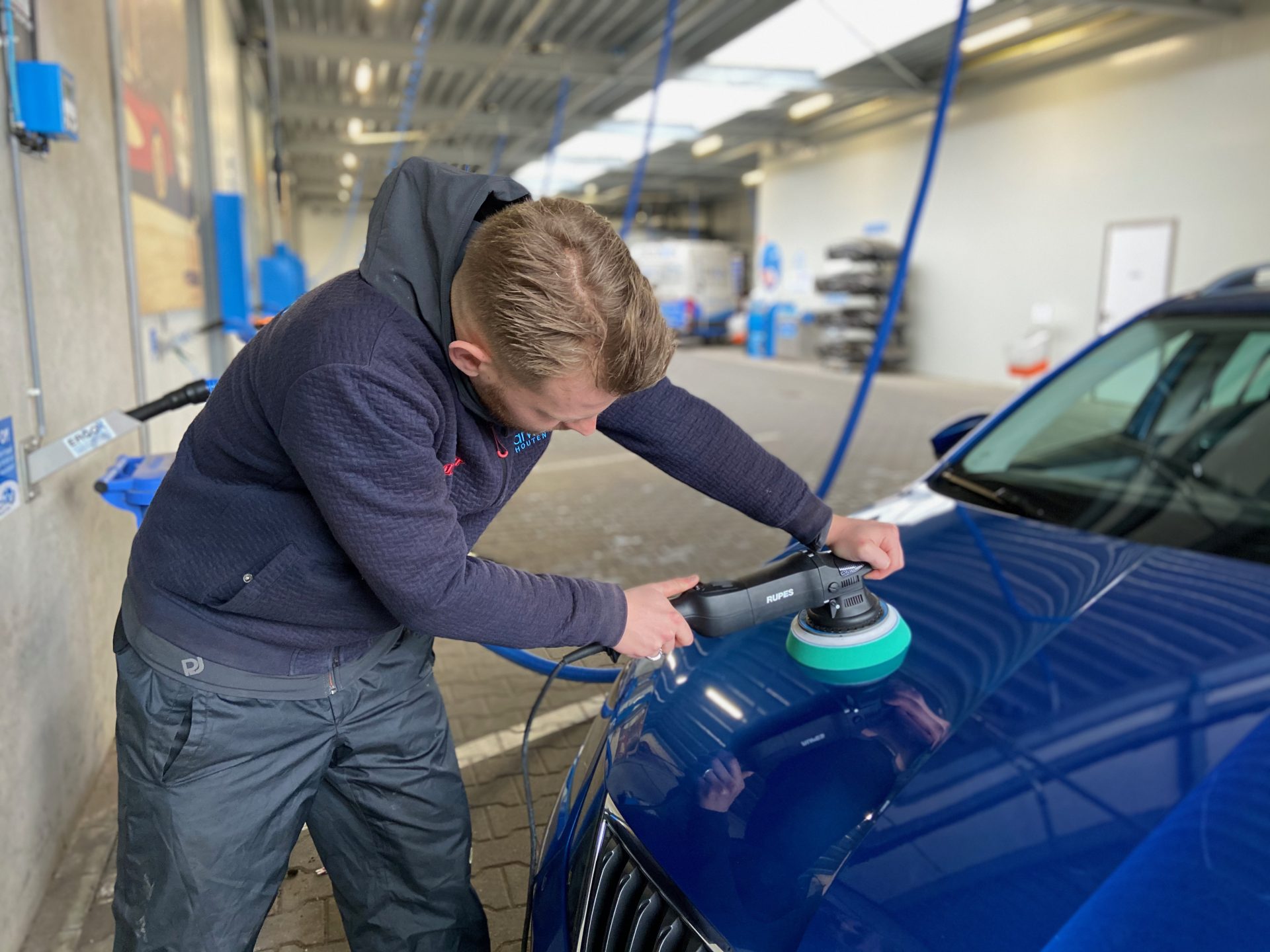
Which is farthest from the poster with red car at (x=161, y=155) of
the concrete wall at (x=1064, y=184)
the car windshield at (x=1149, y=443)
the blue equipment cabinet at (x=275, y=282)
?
the concrete wall at (x=1064, y=184)

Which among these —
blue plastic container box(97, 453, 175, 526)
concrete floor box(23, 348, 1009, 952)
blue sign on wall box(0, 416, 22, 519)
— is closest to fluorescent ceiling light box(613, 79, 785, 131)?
concrete floor box(23, 348, 1009, 952)

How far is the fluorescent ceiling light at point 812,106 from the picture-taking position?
1583 cm

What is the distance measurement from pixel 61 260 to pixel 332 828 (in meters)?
1.78

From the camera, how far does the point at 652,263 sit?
23.8m

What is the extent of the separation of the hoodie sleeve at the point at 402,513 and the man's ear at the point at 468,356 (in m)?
0.06

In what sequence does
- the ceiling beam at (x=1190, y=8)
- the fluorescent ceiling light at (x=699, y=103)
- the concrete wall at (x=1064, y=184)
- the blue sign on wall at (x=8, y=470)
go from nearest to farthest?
the blue sign on wall at (x=8, y=470), the ceiling beam at (x=1190, y=8), the concrete wall at (x=1064, y=184), the fluorescent ceiling light at (x=699, y=103)

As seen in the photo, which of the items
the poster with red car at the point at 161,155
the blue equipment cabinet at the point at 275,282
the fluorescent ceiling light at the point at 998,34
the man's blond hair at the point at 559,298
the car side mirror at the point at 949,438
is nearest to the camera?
the man's blond hair at the point at 559,298

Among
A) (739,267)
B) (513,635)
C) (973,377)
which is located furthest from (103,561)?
(739,267)

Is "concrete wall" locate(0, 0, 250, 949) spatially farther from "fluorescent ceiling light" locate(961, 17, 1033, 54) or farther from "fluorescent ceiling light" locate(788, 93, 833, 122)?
"fluorescent ceiling light" locate(788, 93, 833, 122)

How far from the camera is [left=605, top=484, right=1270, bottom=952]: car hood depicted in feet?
3.87

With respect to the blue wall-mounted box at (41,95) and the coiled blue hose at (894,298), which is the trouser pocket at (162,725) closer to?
the coiled blue hose at (894,298)

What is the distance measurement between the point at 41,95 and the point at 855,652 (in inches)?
85.9

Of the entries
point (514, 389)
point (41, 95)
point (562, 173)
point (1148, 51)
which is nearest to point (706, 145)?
point (562, 173)

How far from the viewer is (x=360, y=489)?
1.17 meters
